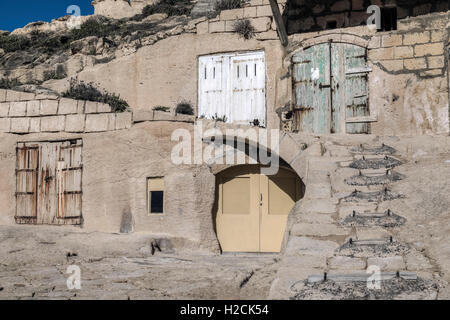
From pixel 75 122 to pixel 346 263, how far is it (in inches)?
264

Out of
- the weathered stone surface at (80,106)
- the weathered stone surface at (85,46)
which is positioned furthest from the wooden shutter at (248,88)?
the weathered stone surface at (85,46)

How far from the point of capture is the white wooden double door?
12156mm

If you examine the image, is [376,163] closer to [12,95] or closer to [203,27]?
[203,27]

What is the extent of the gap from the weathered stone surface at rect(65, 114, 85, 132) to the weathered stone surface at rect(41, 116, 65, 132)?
117 millimetres

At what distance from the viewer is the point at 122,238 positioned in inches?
332

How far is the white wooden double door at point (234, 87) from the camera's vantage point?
12.2 metres

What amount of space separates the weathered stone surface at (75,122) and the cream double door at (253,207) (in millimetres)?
2787

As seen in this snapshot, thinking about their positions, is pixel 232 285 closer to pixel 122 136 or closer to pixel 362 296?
pixel 362 296

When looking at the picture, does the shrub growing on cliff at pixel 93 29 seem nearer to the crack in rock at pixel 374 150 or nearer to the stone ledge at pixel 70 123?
the stone ledge at pixel 70 123

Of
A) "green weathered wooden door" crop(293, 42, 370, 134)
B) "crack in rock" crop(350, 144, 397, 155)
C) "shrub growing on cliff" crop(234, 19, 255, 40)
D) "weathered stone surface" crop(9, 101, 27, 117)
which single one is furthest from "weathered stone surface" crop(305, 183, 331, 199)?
"shrub growing on cliff" crop(234, 19, 255, 40)

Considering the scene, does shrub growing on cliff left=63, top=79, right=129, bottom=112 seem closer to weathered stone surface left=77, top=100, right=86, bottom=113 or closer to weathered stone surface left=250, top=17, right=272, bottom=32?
weathered stone surface left=77, top=100, right=86, bottom=113

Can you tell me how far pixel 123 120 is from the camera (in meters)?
9.62

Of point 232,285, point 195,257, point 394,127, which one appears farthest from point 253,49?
point 232,285
